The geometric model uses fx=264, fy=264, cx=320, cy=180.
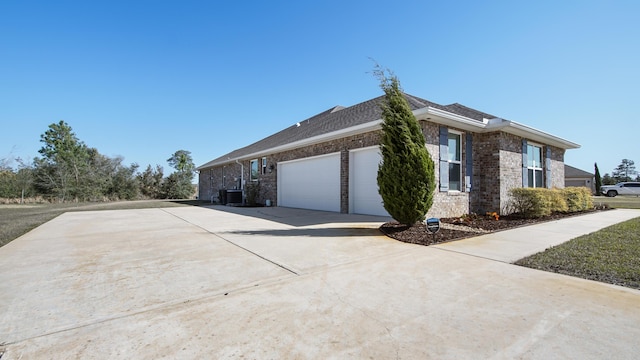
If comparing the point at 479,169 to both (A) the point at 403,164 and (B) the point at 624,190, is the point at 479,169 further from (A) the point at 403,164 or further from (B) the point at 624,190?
(B) the point at 624,190

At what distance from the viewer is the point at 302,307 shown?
2.46 metres

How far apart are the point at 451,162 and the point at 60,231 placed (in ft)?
37.0

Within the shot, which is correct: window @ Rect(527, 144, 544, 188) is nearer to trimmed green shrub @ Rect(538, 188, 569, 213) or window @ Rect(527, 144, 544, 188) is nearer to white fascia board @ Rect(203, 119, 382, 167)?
trimmed green shrub @ Rect(538, 188, 569, 213)

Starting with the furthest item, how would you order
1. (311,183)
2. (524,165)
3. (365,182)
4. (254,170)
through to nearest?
1. (254,170)
2. (311,183)
3. (524,165)
4. (365,182)

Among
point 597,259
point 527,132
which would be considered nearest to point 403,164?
point 597,259

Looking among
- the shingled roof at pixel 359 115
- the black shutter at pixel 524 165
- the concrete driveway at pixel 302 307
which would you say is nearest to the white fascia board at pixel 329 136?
the shingled roof at pixel 359 115

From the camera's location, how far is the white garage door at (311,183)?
10.7 m

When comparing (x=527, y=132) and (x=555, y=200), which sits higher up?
(x=527, y=132)

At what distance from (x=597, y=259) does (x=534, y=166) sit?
880cm

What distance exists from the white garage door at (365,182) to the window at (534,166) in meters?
6.60

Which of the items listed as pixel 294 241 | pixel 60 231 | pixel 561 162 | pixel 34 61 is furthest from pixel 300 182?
pixel 561 162

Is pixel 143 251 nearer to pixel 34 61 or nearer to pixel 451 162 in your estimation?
pixel 451 162

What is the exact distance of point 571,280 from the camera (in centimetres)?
317

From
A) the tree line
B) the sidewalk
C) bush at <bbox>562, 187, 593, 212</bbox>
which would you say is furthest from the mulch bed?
the tree line
